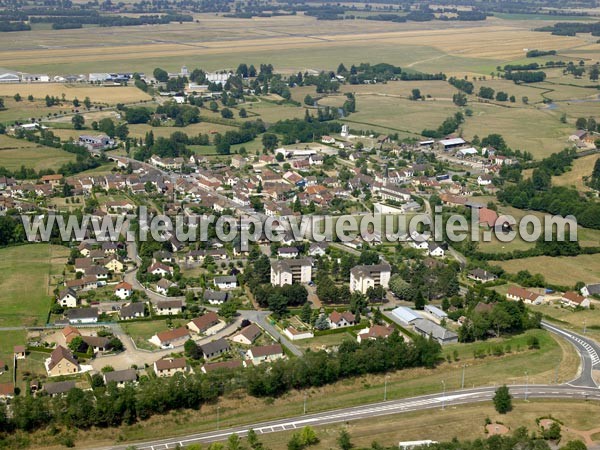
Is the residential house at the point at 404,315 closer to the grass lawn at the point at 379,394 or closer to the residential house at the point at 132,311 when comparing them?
the grass lawn at the point at 379,394

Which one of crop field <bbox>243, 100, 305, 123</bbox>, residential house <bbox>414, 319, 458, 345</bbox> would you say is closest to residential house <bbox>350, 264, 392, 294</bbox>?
residential house <bbox>414, 319, 458, 345</bbox>

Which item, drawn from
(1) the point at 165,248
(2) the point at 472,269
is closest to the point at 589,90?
(2) the point at 472,269

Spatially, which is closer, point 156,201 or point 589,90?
point 156,201

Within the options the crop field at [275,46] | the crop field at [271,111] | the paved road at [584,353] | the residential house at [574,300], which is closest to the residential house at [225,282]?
the paved road at [584,353]

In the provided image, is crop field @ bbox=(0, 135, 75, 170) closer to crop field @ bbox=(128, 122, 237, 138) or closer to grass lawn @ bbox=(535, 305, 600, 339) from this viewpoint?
crop field @ bbox=(128, 122, 237, 138)

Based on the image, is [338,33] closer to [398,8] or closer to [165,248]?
[398,8]

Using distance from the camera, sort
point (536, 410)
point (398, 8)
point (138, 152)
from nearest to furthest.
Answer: point (536, 410) → point (138, 152) → point (398, 8)

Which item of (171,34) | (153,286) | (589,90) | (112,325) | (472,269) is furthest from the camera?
(171,34)
